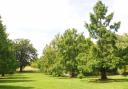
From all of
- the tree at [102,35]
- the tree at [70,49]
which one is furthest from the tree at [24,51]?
the tree at [102,35]

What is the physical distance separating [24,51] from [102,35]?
390 feet

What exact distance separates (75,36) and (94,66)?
25.6 meters

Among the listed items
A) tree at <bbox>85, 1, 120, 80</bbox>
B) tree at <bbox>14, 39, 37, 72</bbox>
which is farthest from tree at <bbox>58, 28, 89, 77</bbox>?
tree at <bbox>14, 39, 37, 72</bbox>

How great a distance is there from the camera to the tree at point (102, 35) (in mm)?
60219

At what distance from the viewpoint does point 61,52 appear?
85.1 metres

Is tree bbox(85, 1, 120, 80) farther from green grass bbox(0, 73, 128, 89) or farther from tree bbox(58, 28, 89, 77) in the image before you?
tree bbox(58, 28, 89, 77)

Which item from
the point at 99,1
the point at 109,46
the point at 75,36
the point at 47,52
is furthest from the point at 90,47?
the point at 47,52

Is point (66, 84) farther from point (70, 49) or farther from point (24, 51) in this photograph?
point (24, 51)

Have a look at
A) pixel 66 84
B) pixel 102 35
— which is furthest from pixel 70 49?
pixel 66 84

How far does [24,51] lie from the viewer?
583 ft

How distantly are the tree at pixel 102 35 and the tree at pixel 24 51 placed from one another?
114m

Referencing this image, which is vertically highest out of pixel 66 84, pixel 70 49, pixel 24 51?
pixel 24 51

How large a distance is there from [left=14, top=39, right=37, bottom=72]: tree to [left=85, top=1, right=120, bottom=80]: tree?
11362 cm

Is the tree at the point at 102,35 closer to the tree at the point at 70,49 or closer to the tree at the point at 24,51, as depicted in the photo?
the tree at the point at 70,49
